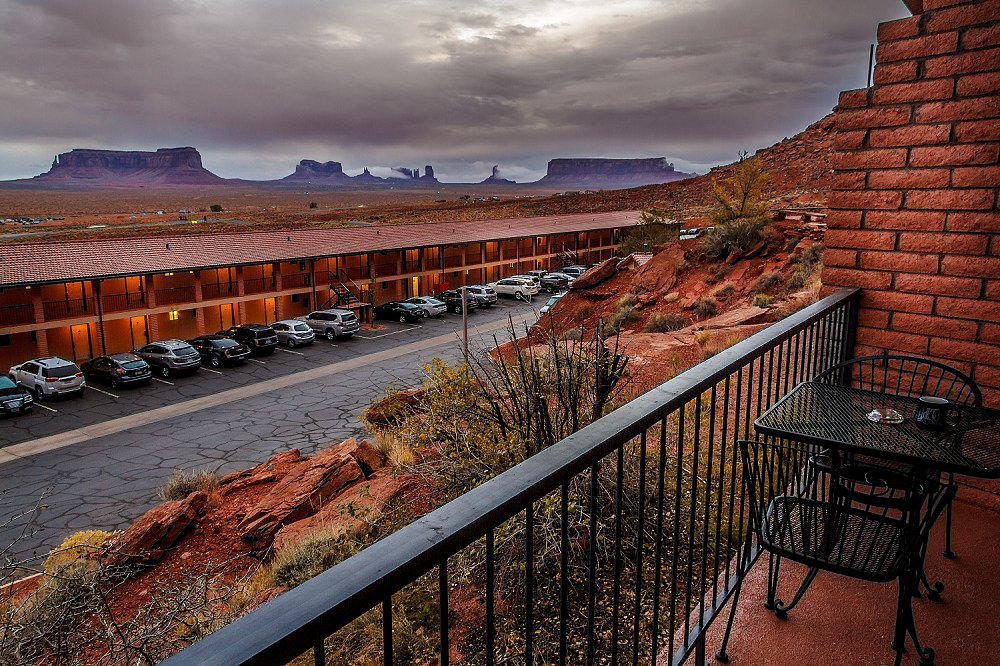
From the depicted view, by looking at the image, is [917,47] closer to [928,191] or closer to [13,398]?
[928,191]

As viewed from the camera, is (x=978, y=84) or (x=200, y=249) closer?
(x=978, y=84)

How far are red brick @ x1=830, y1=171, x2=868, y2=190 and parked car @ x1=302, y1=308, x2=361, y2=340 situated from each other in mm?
29647

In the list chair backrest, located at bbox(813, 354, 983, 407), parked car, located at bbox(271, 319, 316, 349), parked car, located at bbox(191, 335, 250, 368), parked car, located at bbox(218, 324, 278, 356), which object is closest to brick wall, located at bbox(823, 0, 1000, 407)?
chair backrest, located at bbox(813, 354, 983, 407)

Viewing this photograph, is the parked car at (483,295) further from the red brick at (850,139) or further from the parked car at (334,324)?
the red brick at (850,139)

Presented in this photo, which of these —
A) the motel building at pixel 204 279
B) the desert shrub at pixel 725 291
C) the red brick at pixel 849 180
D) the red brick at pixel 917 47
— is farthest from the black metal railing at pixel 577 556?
the motel building at pixel 204 279

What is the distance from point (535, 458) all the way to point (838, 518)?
192 cm

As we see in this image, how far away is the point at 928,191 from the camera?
4.01m

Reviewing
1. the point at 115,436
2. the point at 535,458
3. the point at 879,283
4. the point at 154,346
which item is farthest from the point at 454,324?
the point at 535,458

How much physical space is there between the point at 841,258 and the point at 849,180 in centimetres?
52

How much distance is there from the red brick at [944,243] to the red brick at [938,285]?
0.17 metres

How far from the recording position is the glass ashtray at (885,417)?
291 centimetres

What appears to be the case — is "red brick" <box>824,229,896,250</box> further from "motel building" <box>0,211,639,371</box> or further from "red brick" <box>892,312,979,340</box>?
"motel building" <box>0,211,639,371</box>

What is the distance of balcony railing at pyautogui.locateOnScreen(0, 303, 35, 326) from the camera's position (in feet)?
84.6

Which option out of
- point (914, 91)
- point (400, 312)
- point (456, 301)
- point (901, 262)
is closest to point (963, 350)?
point (901, 262)
